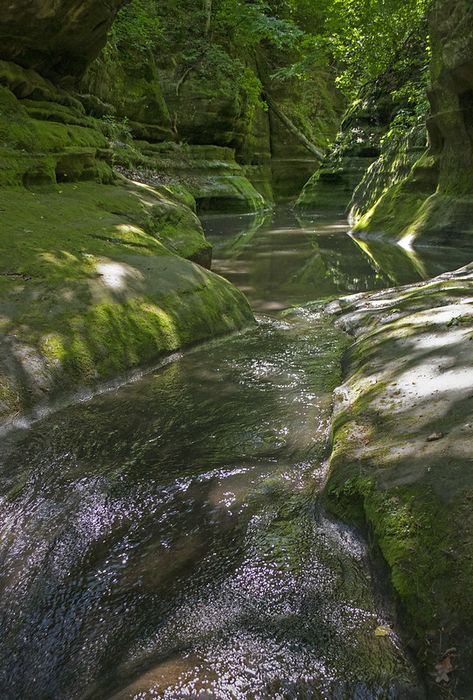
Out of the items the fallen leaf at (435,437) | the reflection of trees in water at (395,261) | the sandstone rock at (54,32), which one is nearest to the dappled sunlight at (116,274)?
the fallen leaf at (435,437)

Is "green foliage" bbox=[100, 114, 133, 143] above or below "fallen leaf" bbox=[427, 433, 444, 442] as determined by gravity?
above

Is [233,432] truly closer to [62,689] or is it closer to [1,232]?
[62,689]

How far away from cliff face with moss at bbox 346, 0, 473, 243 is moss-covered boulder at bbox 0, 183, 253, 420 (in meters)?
7.50

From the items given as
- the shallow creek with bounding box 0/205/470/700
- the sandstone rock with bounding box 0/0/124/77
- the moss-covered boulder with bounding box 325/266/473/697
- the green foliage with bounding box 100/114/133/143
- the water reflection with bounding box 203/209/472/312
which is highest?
the sandstone rock with bounding box 0/0/124/77

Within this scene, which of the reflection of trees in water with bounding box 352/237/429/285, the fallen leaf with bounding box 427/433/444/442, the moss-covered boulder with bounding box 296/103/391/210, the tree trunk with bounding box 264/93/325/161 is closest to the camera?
the fallen leaf with bounding box 427/433/444/442

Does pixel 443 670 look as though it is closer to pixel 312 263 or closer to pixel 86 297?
pixel 86 297

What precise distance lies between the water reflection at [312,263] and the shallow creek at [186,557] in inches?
147

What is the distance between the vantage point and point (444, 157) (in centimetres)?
1251

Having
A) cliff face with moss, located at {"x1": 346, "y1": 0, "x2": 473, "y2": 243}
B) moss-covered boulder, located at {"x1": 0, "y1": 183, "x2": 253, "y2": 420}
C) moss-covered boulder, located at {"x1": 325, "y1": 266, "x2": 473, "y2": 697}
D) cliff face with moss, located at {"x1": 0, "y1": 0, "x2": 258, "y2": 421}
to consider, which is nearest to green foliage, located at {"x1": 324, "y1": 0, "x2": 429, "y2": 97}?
cliff face with moss, located at {"x1": 346, "y1": 0, "x2": 473, "y2": 243}

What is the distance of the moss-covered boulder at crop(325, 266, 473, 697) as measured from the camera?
1748 mm

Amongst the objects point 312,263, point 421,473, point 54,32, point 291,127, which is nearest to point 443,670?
point 421,473

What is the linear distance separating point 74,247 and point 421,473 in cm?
419

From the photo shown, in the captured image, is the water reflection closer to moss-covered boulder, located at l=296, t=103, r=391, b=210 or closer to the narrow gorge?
the narrow gorge

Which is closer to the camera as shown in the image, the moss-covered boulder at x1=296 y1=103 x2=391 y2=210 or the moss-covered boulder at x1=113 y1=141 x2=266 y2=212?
the moss-covered boulder at x1=113 y1=141 x2=266 y2=212
